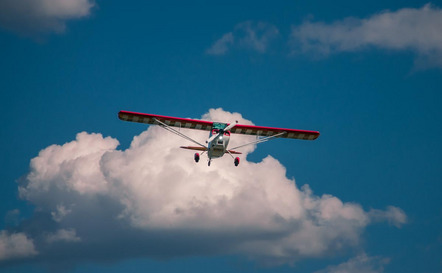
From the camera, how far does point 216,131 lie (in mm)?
54656

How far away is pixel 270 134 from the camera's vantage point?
6294 cm

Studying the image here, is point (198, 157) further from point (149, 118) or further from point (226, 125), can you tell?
point (149, 118)

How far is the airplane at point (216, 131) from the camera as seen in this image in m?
53.9

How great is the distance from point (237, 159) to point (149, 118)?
9942mm

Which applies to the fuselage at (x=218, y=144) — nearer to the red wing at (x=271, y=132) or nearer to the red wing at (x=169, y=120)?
the red wing at (x=169, y=120)

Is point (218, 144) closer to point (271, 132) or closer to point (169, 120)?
point (169, 120)

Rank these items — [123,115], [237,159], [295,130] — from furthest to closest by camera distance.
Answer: [295,130] → [123,115] → [237,159]

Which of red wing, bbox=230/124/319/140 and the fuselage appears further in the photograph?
red wing, bbox=230/124/319/140

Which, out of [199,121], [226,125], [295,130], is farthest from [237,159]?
[295,130]

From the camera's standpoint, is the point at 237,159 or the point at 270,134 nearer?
the point at 237,159

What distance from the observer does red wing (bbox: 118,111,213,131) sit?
5772cm

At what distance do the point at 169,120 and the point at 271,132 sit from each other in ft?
34.8

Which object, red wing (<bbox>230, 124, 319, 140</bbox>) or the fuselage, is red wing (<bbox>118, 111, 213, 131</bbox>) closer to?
red wing (<bbox>230, 124, 319, 140</bbox>)

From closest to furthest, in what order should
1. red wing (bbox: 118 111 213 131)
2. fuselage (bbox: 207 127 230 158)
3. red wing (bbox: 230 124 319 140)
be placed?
1. fuselage (bbox: 207 127 230 158)
2. red wing (bbox: 118 111 213 131)
3. red wing (bbox: 230 124 319 140)
